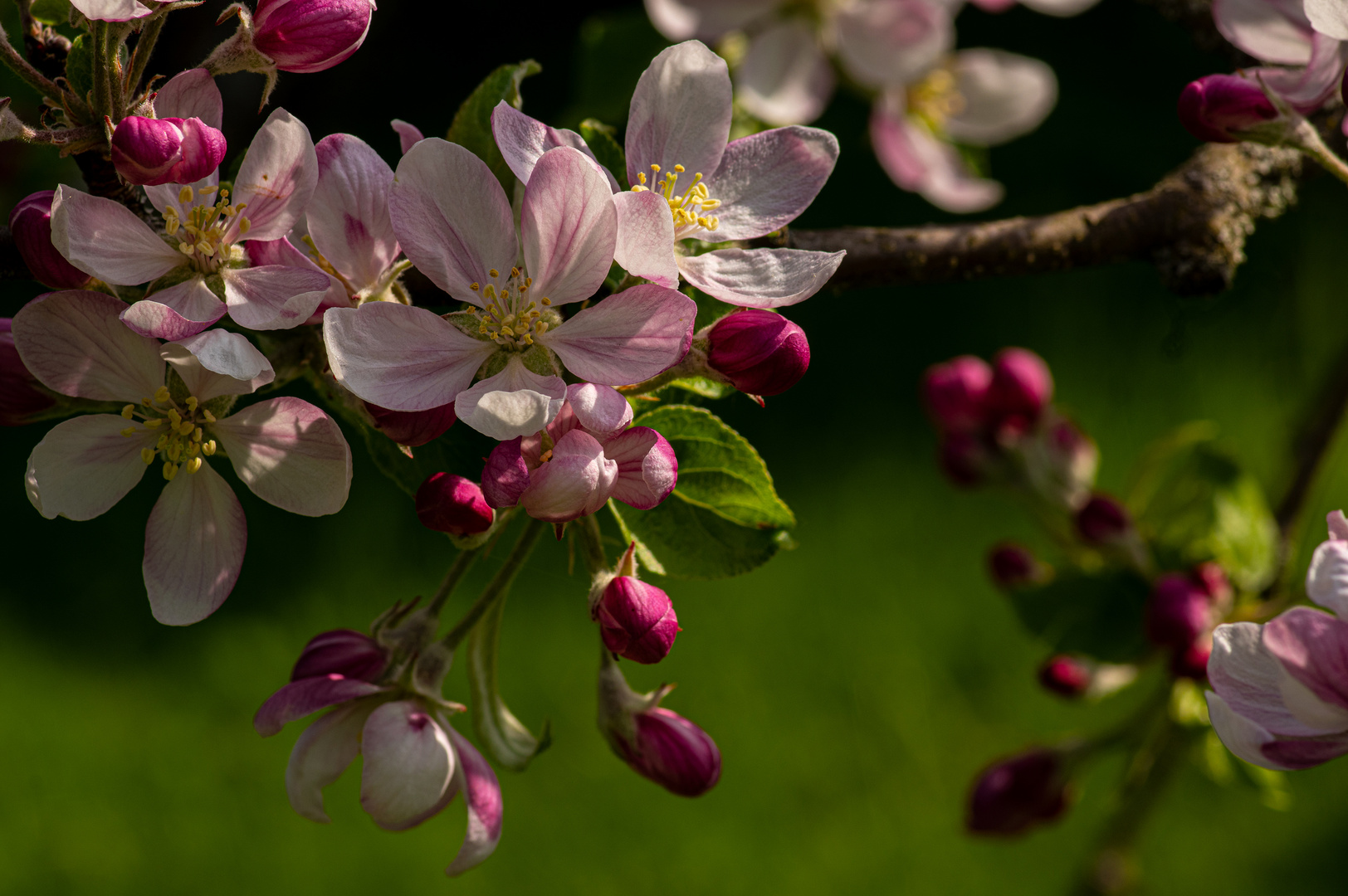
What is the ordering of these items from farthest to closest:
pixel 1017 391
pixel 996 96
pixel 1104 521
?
pixel 996 96 < pixel 1017 391 < pixel 1104 521

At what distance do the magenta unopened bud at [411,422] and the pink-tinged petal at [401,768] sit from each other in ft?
0.50

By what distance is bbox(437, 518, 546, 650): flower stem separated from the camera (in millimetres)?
676

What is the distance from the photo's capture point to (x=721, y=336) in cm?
60

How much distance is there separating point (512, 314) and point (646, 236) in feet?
0.38

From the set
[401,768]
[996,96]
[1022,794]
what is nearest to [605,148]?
[401,768]

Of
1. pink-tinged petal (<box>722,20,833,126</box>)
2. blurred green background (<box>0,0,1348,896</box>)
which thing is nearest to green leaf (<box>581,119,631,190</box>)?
pink-tinged petal (<box>722,20,833,126</box>)

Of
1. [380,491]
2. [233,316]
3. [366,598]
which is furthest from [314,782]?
[380,491]

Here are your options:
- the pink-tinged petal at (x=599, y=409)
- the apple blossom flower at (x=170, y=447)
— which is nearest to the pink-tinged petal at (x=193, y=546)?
the apple blossom flower at (x=170, y=447)

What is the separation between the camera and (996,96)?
157cm

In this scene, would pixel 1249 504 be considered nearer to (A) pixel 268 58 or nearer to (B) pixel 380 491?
(A) pixel 268 58

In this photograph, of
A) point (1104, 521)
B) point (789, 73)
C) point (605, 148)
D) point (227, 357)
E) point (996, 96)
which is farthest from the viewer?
point (996, 96)

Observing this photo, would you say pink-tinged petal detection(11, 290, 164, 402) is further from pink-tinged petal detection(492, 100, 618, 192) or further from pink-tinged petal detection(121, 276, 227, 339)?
pink-tinged petal detection(492, 100, 618, 192)

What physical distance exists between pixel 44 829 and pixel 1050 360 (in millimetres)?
1897

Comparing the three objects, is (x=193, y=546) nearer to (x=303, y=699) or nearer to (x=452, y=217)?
(x=303, y=699)
